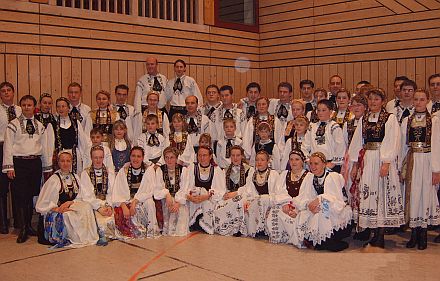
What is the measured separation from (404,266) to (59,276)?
317cm

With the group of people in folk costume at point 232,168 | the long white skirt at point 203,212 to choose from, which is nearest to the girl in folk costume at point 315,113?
the group of people in folk costume at point 232,168

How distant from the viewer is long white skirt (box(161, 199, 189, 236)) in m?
6.27

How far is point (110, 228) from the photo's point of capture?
19.8 feet

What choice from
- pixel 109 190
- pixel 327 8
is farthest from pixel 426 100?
pixel 327 8

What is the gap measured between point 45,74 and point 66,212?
3098 millimetres

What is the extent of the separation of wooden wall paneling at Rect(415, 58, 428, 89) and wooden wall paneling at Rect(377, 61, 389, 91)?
565mm

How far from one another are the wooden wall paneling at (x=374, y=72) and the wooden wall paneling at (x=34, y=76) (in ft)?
19.1

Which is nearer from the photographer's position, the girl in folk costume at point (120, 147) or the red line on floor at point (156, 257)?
the red line on floor at point (156, 257)

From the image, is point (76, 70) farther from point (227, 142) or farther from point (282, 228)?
point (282, 228)

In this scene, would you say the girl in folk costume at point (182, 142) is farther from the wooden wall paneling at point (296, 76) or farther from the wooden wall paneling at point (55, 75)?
the wooden wall paneling at point (296, 76)

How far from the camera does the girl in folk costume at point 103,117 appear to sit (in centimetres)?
725

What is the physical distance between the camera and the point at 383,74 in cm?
928

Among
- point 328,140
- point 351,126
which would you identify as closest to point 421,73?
point 351,126

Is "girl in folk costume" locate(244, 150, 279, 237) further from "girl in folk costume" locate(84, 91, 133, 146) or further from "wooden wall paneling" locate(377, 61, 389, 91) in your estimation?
"wooden wall paneling" locate(377, 61, 389, 91)
